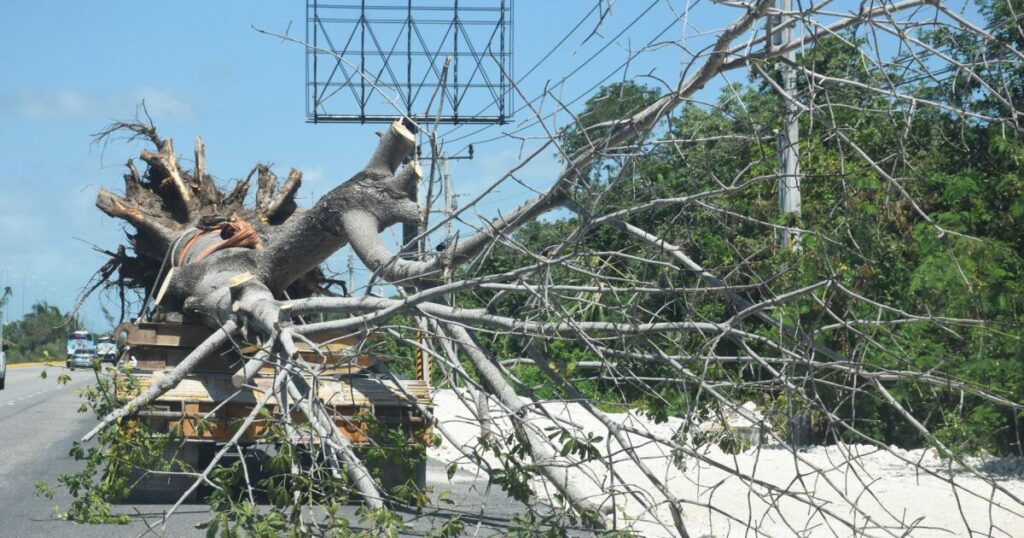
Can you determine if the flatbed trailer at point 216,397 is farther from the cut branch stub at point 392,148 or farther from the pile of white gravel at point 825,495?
the cut branch stub at point 392,148

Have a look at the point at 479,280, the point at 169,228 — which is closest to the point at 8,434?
the point at 169,228

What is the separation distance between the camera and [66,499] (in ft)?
30.0

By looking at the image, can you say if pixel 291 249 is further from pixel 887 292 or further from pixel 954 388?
pixel 887 292

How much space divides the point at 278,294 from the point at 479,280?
4929 millimetres

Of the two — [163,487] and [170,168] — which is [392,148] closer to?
[163,487]

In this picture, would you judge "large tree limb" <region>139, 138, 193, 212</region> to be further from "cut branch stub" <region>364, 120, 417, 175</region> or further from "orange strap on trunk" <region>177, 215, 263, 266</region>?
"cut branch stub" <region>364, 120, 417, 175</region>

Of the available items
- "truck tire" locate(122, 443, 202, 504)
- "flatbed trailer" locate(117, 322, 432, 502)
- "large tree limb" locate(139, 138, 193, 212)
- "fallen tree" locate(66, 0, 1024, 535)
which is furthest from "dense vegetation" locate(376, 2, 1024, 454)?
"large tree limb" locate(139, 138, 193, 212)

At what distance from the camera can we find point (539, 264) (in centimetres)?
475

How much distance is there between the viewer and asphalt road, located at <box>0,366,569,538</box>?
749 cm

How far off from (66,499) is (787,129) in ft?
22.7

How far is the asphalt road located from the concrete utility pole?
7.04 ft

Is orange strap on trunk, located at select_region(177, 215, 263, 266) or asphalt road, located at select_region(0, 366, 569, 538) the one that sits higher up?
orange strap on trunk, located at select_region(177, 215, 263, 266)

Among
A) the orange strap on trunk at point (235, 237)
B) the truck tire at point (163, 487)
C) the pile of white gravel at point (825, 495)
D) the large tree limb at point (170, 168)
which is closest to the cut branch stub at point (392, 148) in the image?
the pile of white gravel at point (825, 495)

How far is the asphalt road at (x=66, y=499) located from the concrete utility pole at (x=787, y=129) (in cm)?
215
